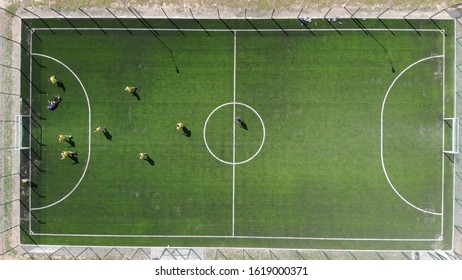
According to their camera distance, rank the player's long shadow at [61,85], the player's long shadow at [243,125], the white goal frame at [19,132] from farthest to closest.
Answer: the player's long shadow at [61,85], the white goal frame at [19,132], the player's long shadow at [243,125]

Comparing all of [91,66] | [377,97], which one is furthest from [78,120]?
[377,97]

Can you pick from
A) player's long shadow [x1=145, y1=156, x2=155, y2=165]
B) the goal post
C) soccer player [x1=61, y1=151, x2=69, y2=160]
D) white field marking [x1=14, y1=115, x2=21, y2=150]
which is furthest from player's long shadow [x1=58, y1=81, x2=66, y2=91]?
the goal post

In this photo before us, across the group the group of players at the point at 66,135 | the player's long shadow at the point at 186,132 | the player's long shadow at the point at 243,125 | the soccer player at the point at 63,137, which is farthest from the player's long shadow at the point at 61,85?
the player's long shadow at the point at 243,125

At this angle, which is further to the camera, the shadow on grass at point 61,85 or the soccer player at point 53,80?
the shadow on grass at point 61,85

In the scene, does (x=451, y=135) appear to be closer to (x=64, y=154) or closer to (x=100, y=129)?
(x=100, y=129)

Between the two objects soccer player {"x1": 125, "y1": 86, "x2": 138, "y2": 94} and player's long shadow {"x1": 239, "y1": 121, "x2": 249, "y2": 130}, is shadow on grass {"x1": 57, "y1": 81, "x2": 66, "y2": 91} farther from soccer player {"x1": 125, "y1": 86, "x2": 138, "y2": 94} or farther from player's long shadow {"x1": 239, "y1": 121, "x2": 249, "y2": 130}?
player's long shadow {"x1": 239, "y1": 121, "x2": 249, "y2": 130}

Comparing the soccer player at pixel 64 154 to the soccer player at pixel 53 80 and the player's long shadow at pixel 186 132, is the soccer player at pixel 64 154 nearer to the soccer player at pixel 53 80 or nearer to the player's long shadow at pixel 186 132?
the soccer player at pixel 53 80
